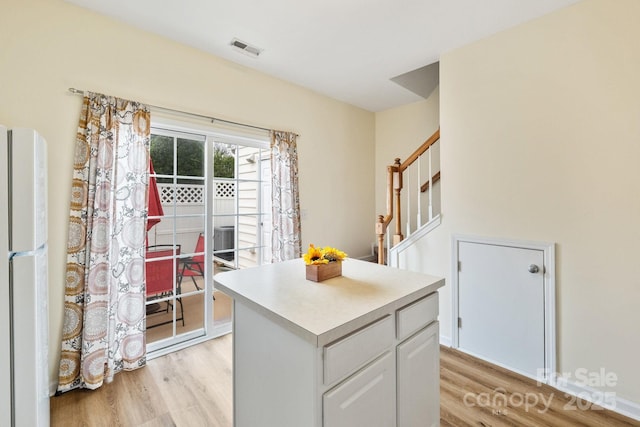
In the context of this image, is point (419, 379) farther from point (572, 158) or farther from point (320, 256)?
point (572, 158)

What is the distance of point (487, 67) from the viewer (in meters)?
2.34

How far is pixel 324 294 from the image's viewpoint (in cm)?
127

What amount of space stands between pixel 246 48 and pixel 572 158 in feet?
8.79

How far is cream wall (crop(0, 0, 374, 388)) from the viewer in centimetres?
185

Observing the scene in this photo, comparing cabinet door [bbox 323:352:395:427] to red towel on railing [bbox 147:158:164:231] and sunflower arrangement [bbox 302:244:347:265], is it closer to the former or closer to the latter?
sunflower arrangement [bbox 302:244:347:265]

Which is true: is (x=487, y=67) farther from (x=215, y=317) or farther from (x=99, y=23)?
(x=215, y=317)

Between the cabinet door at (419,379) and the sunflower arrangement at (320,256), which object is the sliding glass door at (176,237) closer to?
the sunflower arrangement at (320,256)

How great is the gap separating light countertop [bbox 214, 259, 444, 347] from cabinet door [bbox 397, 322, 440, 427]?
21 centimetres

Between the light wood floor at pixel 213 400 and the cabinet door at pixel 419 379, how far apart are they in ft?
1.68

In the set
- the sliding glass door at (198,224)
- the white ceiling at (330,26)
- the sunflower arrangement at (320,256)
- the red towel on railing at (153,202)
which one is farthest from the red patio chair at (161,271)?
the white ceiling at (330,26)

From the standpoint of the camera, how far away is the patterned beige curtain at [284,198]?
3.03 metres

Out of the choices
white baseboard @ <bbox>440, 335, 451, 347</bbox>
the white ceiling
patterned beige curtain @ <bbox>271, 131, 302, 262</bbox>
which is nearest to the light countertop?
patterned beige curtain @ <bbox>271, 131, 302, 262</bbox>

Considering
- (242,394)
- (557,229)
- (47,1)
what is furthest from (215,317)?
(557,229)

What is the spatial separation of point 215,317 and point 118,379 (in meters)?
0.92
